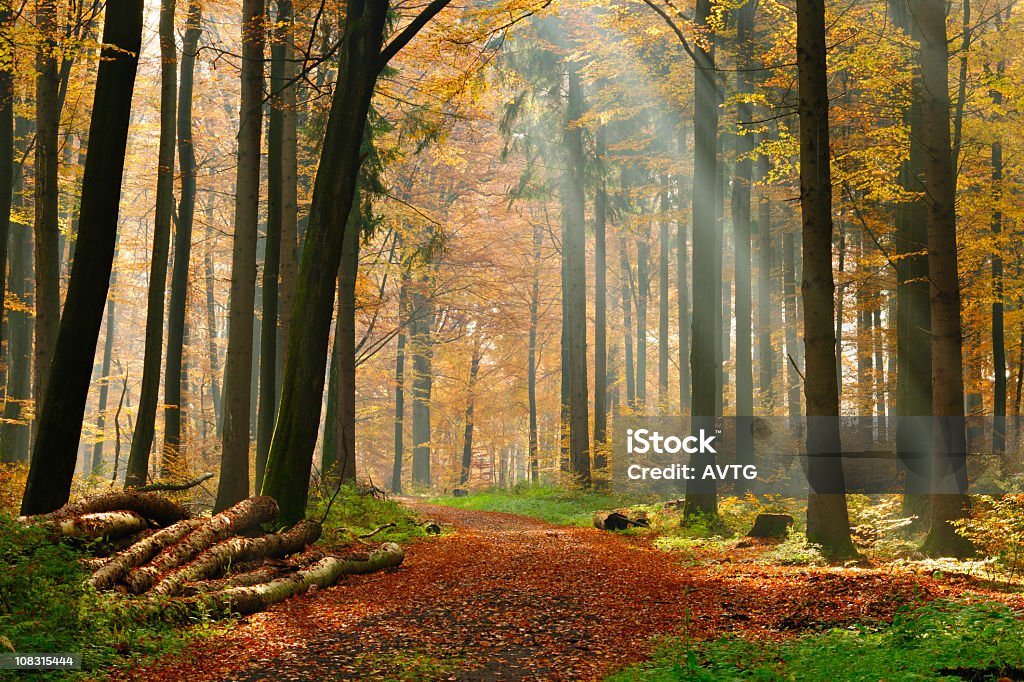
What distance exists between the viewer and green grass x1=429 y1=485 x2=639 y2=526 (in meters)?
18.2

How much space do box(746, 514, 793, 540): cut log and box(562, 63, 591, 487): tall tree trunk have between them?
9.16 metres

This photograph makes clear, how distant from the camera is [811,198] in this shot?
30.0 feet

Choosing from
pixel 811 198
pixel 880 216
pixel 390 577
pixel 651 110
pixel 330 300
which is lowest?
pixel 390 577

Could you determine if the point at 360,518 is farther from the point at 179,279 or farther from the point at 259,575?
the point at 179,279

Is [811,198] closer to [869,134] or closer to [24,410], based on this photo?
[869,134]

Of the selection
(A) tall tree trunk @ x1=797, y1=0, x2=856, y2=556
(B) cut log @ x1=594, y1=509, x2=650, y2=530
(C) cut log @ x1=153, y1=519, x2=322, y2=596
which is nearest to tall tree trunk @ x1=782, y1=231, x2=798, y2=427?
(B) cut log @ x1=594, y1=509, x2=650, y2=530

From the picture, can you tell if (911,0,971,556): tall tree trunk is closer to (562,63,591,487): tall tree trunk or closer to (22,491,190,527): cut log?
(22,491,190,527): cut log

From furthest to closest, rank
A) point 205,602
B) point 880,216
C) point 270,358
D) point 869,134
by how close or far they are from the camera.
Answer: point 880,216 → point 869,134 → point 270,358 → point 205,602

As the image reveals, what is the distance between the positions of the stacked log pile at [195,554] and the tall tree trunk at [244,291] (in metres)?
2.08

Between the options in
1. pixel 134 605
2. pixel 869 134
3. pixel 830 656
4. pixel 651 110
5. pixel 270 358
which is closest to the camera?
pixel 830 656

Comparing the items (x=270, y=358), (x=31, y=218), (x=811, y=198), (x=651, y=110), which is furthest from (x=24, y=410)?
(x=651, y=110)

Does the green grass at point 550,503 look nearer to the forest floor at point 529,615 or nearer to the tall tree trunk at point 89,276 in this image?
the forest floor at point 529,615

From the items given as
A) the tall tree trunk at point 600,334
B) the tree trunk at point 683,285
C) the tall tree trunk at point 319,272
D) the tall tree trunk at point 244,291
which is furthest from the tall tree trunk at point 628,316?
the tall tree trunk at point 319,272

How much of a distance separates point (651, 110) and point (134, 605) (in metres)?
19.6
